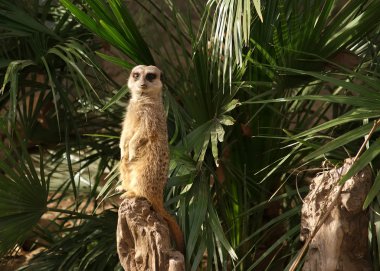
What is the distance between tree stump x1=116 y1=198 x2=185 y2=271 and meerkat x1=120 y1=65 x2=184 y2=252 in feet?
0.35

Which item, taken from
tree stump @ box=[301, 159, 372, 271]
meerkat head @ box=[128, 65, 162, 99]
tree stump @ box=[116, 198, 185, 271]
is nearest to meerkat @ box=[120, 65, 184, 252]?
meerkat head @ box=[128, 65, 162, 99]

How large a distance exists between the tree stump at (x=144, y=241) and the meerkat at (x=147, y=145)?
4.2 inches

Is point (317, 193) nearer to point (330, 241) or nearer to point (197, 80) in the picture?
point (330, 241)

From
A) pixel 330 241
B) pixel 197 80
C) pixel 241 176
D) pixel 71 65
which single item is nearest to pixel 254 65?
pixel 197 80

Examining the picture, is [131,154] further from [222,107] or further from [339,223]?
[339,223]

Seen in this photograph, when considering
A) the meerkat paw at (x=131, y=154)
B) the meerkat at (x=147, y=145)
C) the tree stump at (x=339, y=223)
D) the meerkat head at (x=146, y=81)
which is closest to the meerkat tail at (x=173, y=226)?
the meerkat at (x=147, y=145)

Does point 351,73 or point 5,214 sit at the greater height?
point 351,73

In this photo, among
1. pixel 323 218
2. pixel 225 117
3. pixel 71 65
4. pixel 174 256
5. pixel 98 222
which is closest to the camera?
pixel 323 218

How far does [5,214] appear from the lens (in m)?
3.71

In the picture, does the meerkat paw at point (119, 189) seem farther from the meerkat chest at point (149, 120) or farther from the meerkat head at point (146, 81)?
the meerkat head at point (146, 81)

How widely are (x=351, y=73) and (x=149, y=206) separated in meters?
0.97

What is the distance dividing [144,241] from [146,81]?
683 millimetres

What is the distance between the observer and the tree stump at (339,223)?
2.95m

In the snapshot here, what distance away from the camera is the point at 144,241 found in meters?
3.17
